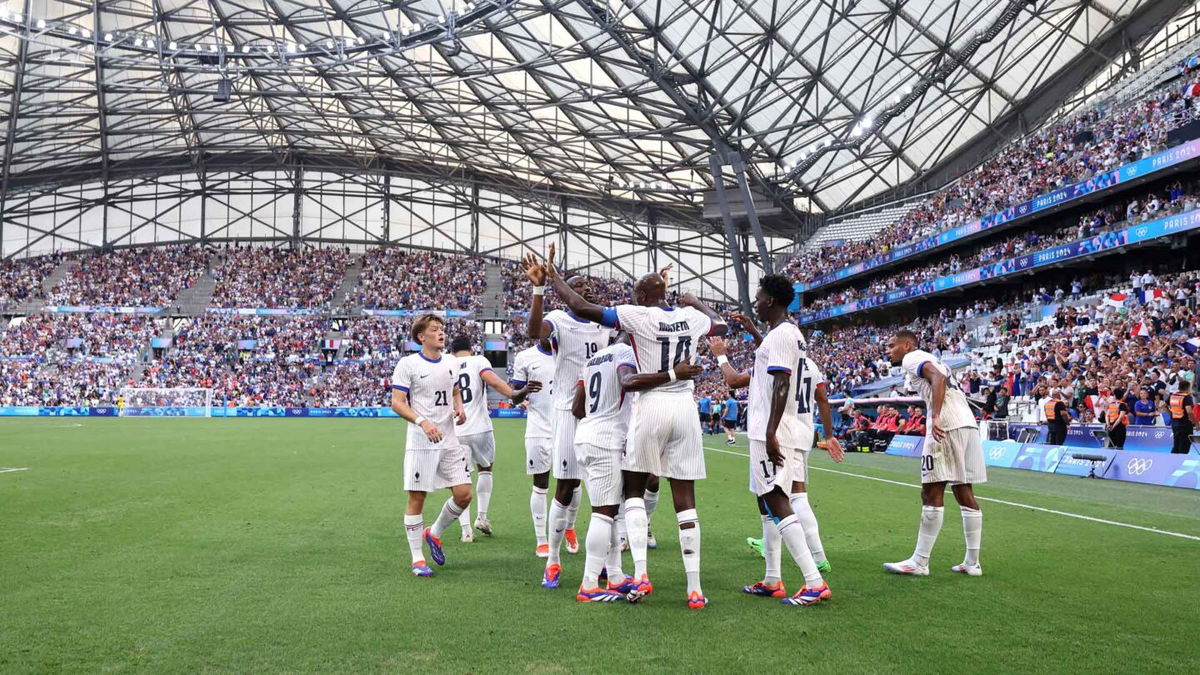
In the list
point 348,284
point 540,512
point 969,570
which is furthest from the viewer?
point 348,284

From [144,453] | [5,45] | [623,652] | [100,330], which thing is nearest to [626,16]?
[144,453]

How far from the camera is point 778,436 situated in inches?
266

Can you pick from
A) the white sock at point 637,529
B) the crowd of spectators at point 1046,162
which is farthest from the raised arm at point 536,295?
the crowd of spectators at point 1046,162

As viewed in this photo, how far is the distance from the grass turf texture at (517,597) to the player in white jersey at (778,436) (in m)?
0.26

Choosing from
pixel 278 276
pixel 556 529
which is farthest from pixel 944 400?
pixel 278 276

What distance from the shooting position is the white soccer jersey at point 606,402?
6.34 metres

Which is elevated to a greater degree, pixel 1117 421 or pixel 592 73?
pixel 592 73

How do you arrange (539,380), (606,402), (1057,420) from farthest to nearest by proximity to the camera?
(1057,420)
(539,380)
(606,402)

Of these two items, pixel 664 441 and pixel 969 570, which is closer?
pixel 664 441

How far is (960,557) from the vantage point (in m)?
7.96

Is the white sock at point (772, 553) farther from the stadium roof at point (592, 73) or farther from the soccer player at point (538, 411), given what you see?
the stadium roof at point (592, 73)

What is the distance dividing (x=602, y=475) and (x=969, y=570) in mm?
3189

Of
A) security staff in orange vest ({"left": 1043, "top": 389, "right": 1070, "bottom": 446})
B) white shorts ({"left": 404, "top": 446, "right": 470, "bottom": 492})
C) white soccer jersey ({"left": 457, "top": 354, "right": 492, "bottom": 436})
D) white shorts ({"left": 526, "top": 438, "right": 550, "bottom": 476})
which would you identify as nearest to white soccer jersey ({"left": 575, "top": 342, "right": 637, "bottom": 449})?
white shorts ({"left": 404, "top": 446, "right": 470, "bottom": 492})

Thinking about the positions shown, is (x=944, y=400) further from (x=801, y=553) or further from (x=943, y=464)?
(x=801, y=553)
